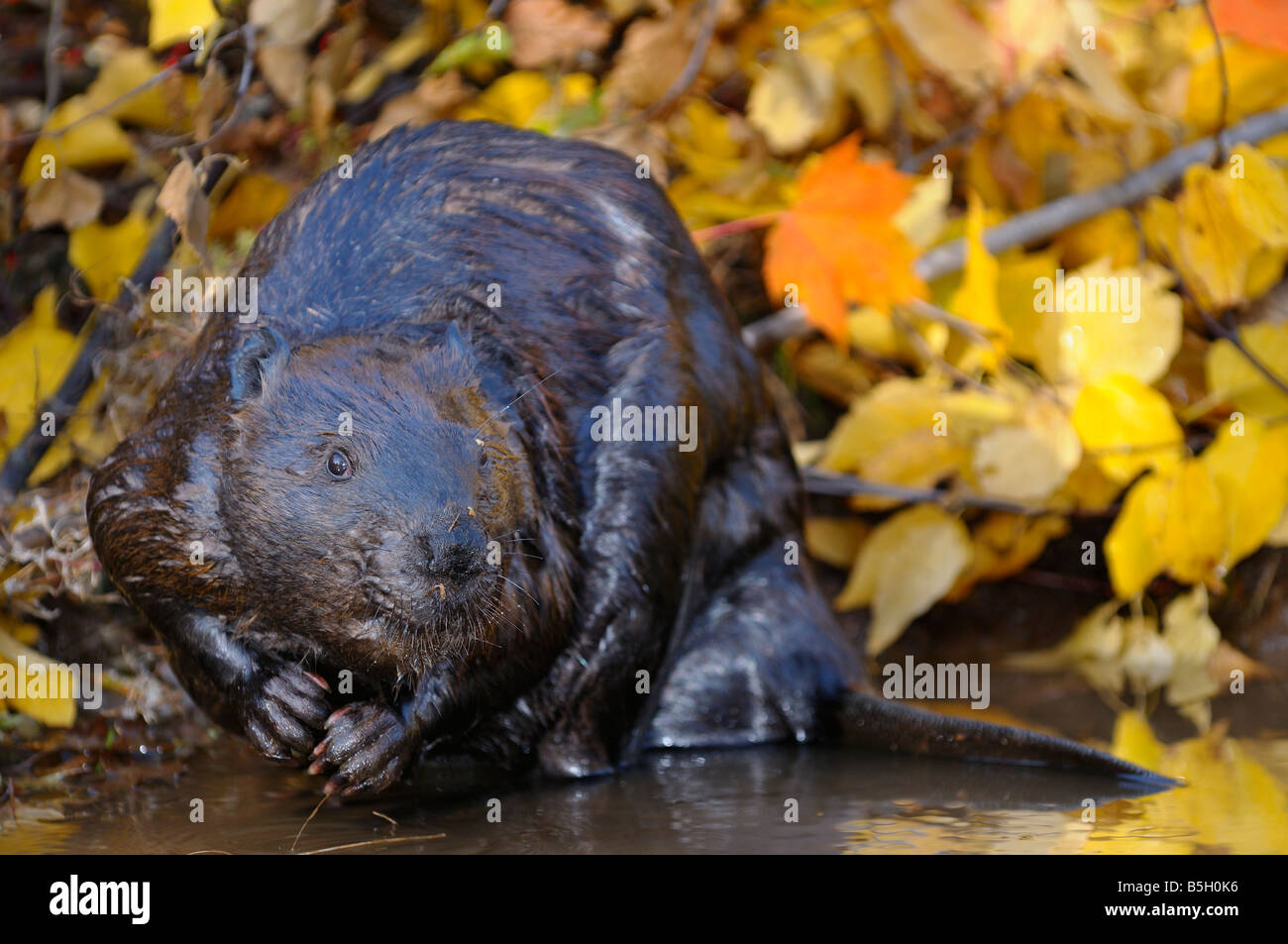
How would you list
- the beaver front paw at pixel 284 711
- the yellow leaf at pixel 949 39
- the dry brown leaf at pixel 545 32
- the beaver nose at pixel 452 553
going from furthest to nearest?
the dry brown leaf at pixel 545 32
the yellow leaf at pixel 949 39
the beaver front paw at pixel 284 711
the beaver nose at pixel 452 553

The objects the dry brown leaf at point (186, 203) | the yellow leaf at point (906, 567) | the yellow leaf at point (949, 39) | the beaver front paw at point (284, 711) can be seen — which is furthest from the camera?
the yellow leaf at point (949, 39)

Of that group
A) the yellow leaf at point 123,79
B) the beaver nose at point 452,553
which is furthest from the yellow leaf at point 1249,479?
the yellow leaf at point 123,79

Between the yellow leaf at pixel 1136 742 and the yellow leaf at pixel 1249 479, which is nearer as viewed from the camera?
the yellow leaf at pixel 1136 742

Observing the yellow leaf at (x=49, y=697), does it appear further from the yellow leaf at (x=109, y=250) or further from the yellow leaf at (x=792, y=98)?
the yellow leaf at (x=792, y=98)

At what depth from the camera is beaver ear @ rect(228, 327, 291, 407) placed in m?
2.39

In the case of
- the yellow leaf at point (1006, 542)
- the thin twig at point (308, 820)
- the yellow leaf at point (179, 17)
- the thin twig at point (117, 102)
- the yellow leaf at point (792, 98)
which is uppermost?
the yellow leaf at point (792, 98)

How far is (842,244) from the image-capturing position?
3.80m

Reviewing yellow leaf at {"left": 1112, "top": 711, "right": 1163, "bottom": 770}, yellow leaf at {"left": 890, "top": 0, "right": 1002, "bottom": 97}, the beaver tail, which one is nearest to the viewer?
the beaver tail

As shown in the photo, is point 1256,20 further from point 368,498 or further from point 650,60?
point 368,498

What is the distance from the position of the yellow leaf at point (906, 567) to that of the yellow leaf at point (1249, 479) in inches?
26.4

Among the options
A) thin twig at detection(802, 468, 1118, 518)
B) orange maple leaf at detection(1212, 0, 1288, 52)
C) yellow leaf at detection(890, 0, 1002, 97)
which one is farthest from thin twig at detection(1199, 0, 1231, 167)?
thin twig at detection(802, 468, 1118, 518)

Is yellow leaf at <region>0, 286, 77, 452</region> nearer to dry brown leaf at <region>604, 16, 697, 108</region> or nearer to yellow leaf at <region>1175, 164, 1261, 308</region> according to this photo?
dry brown leaf at <region>604, 16, 697, 108</region>

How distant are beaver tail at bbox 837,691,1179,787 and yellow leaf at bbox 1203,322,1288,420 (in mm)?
1572

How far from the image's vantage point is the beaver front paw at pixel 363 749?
7.93 feet
